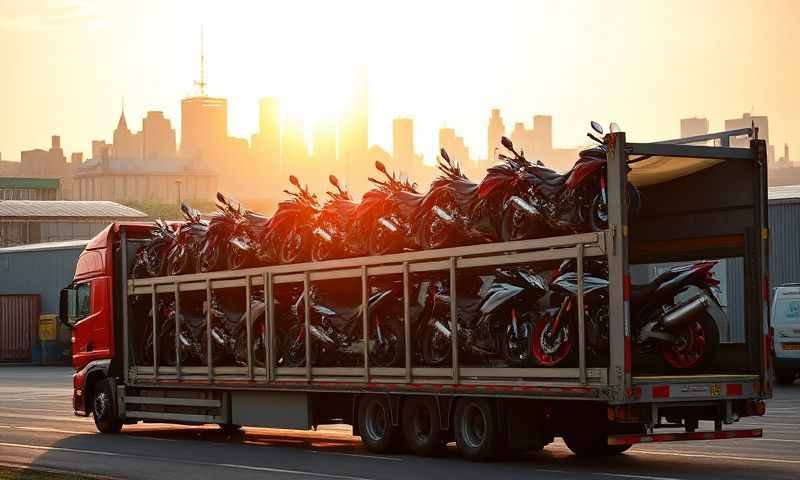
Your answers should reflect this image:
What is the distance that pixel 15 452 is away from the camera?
21.2 metres

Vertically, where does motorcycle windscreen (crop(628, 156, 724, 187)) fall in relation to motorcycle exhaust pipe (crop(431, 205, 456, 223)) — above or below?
above

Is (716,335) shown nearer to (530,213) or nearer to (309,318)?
(530,213)

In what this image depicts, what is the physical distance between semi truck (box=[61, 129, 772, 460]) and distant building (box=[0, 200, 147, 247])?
79806mm

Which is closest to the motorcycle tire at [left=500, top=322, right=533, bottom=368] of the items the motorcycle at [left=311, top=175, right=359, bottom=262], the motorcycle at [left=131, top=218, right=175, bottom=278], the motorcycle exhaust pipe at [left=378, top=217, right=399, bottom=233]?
the motorcycle exhaust pipe at [left=378, top=217, right=399, bottom=233]

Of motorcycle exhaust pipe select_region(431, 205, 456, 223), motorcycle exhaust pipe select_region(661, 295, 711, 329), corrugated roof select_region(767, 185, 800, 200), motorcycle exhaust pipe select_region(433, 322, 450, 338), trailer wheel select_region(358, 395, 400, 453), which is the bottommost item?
trailer wheel select_region(358, 395, 400, 453)

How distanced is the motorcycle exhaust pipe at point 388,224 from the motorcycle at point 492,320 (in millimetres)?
1011

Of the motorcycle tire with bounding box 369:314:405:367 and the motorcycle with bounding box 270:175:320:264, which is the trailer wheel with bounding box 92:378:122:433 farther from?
the motorcycle tire with bounding box 369:314:405:367

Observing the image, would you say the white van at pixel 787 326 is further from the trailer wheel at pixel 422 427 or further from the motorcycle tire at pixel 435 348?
the motorcycle tire at pixel 435 348

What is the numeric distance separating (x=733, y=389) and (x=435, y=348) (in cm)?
366

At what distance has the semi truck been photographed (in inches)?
607

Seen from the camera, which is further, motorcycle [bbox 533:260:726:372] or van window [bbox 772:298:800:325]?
van window [bbox 772:298:800:325]

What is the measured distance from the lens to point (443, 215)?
58.5ft

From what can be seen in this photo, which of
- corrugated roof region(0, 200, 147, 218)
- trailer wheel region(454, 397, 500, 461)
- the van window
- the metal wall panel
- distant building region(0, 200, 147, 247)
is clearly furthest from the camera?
corrugated roof region(0, 200, 147, 218)

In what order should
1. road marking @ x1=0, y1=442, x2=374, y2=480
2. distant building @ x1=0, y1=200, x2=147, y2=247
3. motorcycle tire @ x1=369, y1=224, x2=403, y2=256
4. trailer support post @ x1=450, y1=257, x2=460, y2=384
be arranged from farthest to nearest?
1. distant building @ x1=0, y1=200, x2=147, y2=247
2. motorcycle tire @ x1=369, y1=224, x2=403, y2=256
3. trailer support post @ x1=450, y1=257, x2=460, y2=384
4. road marking @ x1=0, y1=442, x2=374, y2=480
